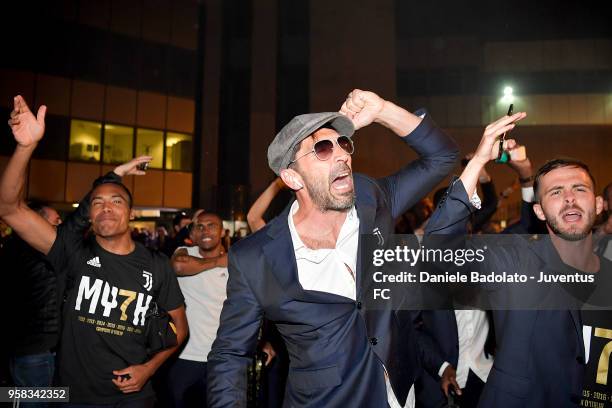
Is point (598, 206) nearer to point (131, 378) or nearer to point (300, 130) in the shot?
point (300, 130)

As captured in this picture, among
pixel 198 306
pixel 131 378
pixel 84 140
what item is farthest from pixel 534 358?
pixel 84 140

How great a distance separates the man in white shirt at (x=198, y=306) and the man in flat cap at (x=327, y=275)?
2606 millimetres

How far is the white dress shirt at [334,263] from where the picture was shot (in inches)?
104

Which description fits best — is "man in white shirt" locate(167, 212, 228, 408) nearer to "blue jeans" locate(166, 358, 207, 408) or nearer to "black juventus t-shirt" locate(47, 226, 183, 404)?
"blue jeans" locate(166, 358, 207, 408)

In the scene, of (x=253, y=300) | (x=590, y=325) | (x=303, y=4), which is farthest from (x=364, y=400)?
(x=303, y=4)

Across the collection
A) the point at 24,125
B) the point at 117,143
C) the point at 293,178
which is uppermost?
the point at 117,143

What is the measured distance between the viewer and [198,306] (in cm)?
528

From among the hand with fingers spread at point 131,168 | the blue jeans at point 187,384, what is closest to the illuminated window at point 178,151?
the hand with fingers spread at point 131,168

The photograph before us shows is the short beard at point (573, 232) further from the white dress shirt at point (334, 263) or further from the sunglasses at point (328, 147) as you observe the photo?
the sunglasses at point (328, 147)

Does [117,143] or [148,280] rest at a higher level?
[117,143]

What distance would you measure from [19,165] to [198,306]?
2.57m

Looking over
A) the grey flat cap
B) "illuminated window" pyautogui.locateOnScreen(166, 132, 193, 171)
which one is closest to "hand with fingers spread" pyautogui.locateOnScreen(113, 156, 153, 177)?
Result: the grey flat cap

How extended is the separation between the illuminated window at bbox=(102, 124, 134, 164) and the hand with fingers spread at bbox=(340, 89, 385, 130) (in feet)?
63.1

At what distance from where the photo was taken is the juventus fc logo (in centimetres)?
390
